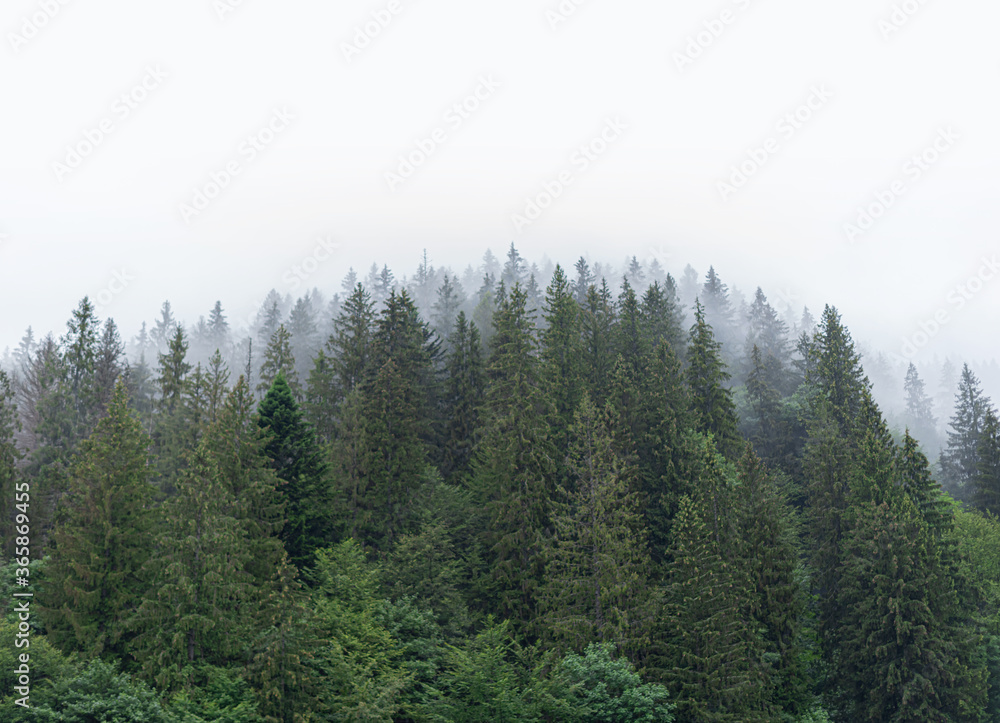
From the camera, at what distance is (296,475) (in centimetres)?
2986

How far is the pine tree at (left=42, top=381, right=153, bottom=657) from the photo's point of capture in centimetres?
2145

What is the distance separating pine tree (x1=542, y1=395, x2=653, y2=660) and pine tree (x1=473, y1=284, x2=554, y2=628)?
4.60ft

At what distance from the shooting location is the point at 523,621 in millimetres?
29875

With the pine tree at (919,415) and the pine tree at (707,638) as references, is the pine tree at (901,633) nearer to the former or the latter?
the pine tree at (707,638)

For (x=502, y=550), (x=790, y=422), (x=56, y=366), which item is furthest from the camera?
(x=790, y=422)

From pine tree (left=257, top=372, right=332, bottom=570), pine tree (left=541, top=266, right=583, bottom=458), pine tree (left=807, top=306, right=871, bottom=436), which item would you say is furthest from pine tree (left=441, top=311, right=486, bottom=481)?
pine tree (left=807, top=306, right=871, bottom=436)

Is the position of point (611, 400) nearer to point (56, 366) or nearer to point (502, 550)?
point (502, 550)

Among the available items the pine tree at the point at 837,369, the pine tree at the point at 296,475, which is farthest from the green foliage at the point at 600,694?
the pine tree at the point at 837,369

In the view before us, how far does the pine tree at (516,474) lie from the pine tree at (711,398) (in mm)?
13228

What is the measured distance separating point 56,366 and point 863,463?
2155 inches

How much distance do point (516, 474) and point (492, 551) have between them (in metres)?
4.37

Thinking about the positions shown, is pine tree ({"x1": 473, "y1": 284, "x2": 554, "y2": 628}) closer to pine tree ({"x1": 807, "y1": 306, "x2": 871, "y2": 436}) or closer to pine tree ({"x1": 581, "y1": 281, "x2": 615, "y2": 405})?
pine tree ({"x1": 581, "y1": 281, "x2": 615, "y2": 405})

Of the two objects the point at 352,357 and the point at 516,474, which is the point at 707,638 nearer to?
the point at 516,474

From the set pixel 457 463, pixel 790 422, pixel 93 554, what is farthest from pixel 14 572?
pixel 790 422
